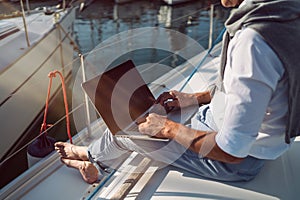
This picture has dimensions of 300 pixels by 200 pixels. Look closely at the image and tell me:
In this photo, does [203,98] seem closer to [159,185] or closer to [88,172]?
[159,185]

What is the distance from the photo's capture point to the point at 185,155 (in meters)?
1.13

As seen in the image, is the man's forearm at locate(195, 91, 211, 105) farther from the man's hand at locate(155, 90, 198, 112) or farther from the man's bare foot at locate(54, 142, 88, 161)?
the man's bare foot at locate(54, 142, 88, 161)

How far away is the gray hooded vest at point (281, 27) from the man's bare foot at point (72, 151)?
31.8 inches

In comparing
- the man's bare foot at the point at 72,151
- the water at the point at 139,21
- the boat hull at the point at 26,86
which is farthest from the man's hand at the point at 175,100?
the water at the point at 139,21

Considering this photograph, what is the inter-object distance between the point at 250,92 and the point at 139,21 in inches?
347

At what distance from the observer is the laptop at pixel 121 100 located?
45.5 inches

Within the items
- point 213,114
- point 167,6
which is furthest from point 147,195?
point 167,6

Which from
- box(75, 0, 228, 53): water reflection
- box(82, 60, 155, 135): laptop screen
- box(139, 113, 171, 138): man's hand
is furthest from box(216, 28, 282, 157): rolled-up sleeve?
box(75, 0, 228, 53): water reflection

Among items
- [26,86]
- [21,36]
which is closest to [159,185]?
[26,86]

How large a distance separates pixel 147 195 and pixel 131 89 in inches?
16.3

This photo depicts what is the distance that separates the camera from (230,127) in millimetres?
859

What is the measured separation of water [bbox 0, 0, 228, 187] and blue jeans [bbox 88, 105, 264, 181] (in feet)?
12.8

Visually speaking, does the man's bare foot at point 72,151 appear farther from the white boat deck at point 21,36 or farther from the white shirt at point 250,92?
the white boat deck at point 21,36

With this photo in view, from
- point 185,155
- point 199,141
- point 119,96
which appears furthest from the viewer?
point 119,96
